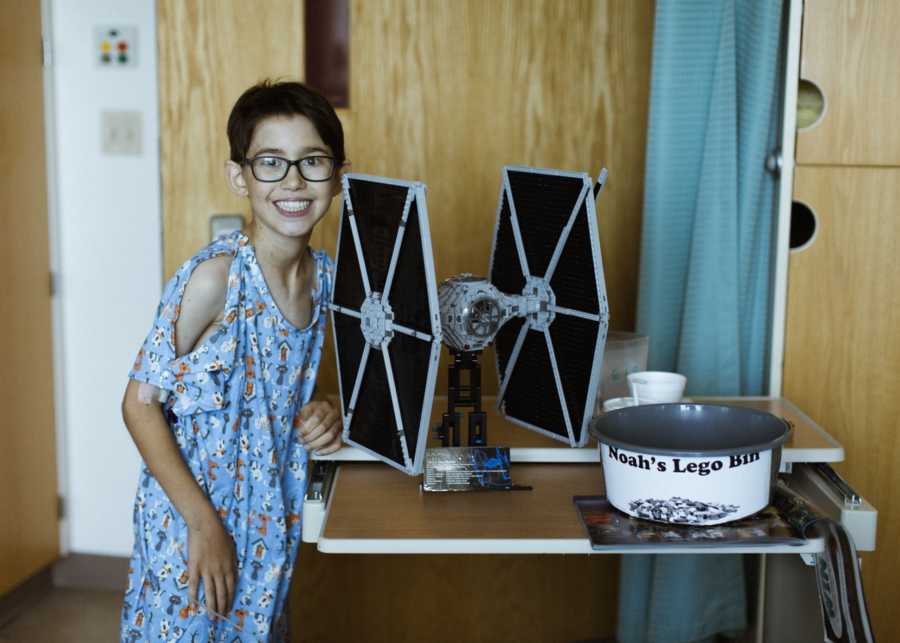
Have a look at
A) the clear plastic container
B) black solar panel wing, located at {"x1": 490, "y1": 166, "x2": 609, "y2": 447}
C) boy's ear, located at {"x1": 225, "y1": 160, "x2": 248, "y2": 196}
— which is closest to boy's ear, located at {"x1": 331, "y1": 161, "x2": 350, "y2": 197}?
boy's ear, located at {"x1": 225, "y1": 160, "x2": 248, "y2": 196}

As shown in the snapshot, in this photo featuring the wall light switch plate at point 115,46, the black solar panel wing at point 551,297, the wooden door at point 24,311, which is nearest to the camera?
the black solar panel wing at point 551,297

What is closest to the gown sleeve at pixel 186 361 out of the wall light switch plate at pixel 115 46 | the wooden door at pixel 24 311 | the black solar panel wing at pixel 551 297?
the black solar panel wing at pixel 551 297

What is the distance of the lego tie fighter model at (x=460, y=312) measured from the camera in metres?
1.48

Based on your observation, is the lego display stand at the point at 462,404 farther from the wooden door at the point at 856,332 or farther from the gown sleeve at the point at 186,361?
the wooden door at the point at 856,332

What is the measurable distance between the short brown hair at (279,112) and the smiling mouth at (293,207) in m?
0.10

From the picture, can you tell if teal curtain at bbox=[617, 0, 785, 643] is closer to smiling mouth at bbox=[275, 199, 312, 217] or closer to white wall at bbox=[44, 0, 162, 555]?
smiling mouth at bbox=[275, 199, 312, 217]

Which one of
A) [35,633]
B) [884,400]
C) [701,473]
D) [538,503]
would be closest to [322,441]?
[538,503]

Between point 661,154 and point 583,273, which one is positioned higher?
point 661,154

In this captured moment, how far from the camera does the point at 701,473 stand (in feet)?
4.57

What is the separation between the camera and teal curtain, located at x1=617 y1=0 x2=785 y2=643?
7.00 feet

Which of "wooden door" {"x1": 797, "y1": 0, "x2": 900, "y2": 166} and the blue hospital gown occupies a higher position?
"wooden door" {"x1": 797, "y1": 0, "x2": 900, "y2": 166}

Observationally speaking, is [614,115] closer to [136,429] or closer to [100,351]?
[136,429]

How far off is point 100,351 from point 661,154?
1700mm

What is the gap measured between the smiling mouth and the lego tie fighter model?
0.07m
